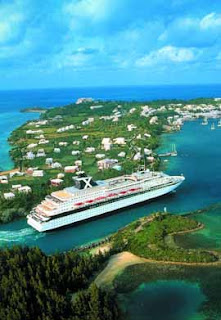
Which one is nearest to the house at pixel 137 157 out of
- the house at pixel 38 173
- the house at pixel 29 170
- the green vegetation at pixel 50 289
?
the house at pixel 38 173

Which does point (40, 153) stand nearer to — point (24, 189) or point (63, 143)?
point (63, 143)

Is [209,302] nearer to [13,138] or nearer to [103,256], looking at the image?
[103,256]

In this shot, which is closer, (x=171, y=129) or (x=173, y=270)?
(x=173, y=270)

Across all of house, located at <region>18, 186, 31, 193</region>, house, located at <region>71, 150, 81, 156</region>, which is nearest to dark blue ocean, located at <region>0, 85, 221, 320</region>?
house, located at <region>18, 186, 31, 193</region>

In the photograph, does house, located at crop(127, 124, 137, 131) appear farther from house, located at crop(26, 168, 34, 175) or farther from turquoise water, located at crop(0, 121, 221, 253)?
house, located at crop(26, 168, 34, 175)

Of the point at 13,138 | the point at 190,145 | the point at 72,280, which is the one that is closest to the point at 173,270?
the point at 72,280

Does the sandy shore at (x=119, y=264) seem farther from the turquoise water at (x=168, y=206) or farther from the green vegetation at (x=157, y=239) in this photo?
the turquoise water at (x=168, y=206)
